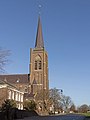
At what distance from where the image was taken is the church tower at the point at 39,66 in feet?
358

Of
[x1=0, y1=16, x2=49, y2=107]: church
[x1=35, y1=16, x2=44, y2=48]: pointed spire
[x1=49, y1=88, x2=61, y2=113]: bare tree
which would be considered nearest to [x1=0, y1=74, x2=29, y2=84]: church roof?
[x1=0, y1=16, x2=49, y2=107]: church

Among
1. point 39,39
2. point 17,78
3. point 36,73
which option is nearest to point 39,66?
point 36,73

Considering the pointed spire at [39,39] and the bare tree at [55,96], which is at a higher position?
the pointed spire at [39,39]

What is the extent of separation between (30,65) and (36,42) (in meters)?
10.8

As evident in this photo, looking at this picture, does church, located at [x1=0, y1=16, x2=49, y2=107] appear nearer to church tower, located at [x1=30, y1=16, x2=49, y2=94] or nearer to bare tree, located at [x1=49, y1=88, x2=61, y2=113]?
church tower, located at [x1=30, y1=16, x2=49, y2=94]

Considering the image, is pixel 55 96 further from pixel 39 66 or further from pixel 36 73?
pixel 39 66

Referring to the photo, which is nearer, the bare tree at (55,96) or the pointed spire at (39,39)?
the bare tree at (55,96)

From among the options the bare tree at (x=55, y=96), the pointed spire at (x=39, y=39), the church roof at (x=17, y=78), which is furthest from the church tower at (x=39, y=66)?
the bare tree at (x=55, y=96)

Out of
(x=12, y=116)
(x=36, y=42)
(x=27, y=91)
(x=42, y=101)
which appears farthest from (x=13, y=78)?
(x=12, y=116)

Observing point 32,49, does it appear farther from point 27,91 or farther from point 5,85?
point 5,85

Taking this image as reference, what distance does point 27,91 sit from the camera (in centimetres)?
11131

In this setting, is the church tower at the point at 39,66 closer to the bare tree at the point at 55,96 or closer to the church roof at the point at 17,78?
the church roof at the point at 17,78

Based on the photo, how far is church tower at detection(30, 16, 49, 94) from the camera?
109088 millimetres

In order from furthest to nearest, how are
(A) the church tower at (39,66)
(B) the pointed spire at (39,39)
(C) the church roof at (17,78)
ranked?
(C) the church roof at (17,78)
(B) the pointed spire at (39,39)
(A) the church tower at (39,66)
